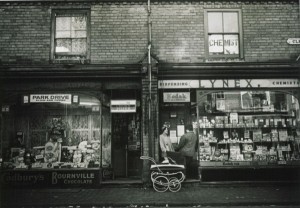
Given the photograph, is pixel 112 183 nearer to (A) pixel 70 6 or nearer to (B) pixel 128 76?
(B) pixel 128 76

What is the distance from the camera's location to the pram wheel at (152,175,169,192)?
10711 millimetres

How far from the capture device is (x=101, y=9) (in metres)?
12.1

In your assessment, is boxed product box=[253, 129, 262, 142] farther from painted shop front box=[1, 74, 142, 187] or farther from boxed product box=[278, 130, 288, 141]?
painted shop front box=[1, 74, 142, 187]

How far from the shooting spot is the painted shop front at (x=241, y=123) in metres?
11.7

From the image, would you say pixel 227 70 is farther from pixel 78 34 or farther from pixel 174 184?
pixel 78 34

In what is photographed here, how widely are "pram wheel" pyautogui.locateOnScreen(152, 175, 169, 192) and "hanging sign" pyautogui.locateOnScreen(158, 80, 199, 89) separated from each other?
317 cm

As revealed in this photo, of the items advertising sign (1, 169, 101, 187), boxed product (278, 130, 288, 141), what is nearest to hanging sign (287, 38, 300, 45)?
boxed product (278, 130, 288, 141)

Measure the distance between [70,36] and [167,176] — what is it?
6.11m

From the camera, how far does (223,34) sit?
12.3 m

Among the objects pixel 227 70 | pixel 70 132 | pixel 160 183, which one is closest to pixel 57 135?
pixel 70 132

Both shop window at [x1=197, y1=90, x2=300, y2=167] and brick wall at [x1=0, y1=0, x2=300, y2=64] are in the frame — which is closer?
brick wall at [x1=0, y1=0, x2=300, y2=64]

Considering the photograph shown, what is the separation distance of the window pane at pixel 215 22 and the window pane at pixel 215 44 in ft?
0.86

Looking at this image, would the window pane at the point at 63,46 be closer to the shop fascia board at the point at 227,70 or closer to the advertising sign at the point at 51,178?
the shop fascia board at the point at 227,70

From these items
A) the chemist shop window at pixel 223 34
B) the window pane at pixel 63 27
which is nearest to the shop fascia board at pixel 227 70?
the chemist shop window at pixel 223 34
